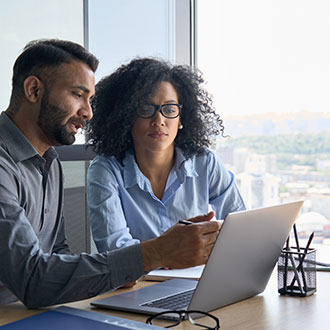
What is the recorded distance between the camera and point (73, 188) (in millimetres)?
2234

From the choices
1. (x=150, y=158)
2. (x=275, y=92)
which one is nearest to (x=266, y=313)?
(x=150, y=158)

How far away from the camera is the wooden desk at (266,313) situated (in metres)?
1.21

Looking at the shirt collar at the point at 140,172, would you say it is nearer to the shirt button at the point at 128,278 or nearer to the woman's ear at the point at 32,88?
the woman's ear at the point at 32,88

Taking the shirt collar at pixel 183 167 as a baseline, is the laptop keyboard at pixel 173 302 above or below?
below

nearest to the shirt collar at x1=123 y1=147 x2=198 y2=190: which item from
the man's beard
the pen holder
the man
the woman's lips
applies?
the woman's lips

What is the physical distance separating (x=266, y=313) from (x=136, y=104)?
1120 millimetres

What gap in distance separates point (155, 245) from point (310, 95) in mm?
1941

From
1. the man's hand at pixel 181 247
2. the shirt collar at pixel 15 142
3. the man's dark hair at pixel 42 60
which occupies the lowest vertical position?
the man's hand at pixel 181 247

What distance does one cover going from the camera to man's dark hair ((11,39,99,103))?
1688 millimetres

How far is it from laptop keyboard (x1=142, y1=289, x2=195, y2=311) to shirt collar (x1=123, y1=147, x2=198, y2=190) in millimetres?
764

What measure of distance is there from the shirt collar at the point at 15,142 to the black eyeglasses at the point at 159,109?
2.03ft

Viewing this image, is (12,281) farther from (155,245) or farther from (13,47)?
(13,47)

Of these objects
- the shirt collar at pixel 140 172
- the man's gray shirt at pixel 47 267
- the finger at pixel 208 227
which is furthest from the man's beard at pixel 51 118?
the finger at pixel 208 227

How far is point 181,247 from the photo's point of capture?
130 cm
